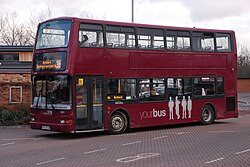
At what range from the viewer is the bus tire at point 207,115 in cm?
2127

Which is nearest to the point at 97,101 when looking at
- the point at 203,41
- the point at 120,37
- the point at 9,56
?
the point at 120,37

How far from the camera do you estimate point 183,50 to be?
20.2 metres

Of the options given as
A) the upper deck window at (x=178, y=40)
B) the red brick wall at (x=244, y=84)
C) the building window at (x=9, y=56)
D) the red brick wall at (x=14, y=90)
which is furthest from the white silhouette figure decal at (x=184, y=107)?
the red brick wall at (x=244, y=84)

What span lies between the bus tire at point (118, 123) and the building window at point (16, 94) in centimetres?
798

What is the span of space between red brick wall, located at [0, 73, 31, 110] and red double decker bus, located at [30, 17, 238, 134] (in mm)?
6706

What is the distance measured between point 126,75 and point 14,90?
8.28 metres

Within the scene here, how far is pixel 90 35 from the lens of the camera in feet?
55.3

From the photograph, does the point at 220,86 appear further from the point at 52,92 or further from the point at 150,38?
the point at 52,92

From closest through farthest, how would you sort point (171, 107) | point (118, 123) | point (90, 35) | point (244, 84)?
point (90, 35) → point (118, 123) → point (171, 107) → point (244, 84)

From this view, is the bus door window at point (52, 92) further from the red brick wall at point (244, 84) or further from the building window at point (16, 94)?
the red brick wall at point (244, 84)

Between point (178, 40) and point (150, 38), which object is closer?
point (150, 38)

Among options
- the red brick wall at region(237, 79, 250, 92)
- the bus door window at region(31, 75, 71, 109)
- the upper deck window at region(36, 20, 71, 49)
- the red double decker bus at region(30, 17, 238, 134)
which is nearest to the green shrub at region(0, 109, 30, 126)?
the red double decker bus at region(30, 17, 238, 134)

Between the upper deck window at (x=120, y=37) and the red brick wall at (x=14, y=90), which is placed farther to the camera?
the red brick wall at (x=14, y=90)

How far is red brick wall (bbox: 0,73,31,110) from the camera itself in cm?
2356
